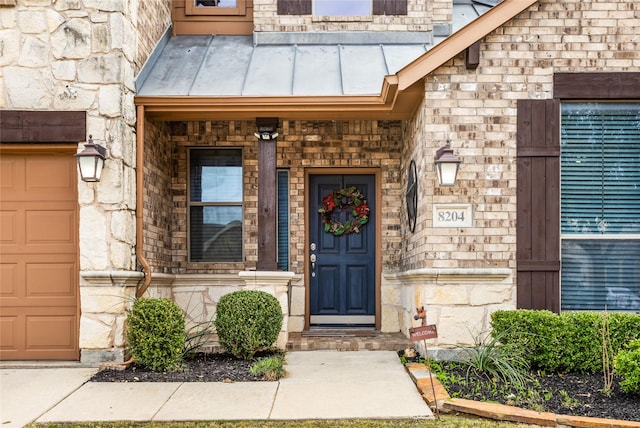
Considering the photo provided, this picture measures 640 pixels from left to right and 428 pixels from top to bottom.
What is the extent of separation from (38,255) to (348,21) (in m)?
5.02

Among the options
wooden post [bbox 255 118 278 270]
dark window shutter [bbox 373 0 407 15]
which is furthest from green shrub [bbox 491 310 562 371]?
dark window shutter [bbox 373 0 407 15]

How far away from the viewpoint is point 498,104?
6516 millimetres

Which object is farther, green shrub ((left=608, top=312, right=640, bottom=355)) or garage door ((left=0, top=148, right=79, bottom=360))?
garage door ((left=0, top=148, right=79, bottom=360))

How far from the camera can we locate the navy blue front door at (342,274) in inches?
331

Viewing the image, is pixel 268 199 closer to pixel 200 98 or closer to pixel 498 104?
pixel 200 98

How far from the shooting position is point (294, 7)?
855 centimetres

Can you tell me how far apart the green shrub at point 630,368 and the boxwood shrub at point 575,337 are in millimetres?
635

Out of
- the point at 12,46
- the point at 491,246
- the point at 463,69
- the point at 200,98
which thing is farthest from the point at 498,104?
the point at 12,46

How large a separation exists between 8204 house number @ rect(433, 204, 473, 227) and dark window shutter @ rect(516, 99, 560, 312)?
1.76ft

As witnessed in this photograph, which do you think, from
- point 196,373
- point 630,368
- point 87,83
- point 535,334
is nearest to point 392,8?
point 87,83

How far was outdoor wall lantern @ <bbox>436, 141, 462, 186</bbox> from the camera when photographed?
614 cm

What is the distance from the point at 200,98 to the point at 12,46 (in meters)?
2.03

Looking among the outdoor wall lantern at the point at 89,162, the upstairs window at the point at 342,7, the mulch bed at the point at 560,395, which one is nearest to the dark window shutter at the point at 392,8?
the upstairs window at the point at 342,7

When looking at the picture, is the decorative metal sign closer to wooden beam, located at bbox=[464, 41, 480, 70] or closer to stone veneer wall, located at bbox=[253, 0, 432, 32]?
wooden beam, located at bbox=[464, 41, 480, 70]
